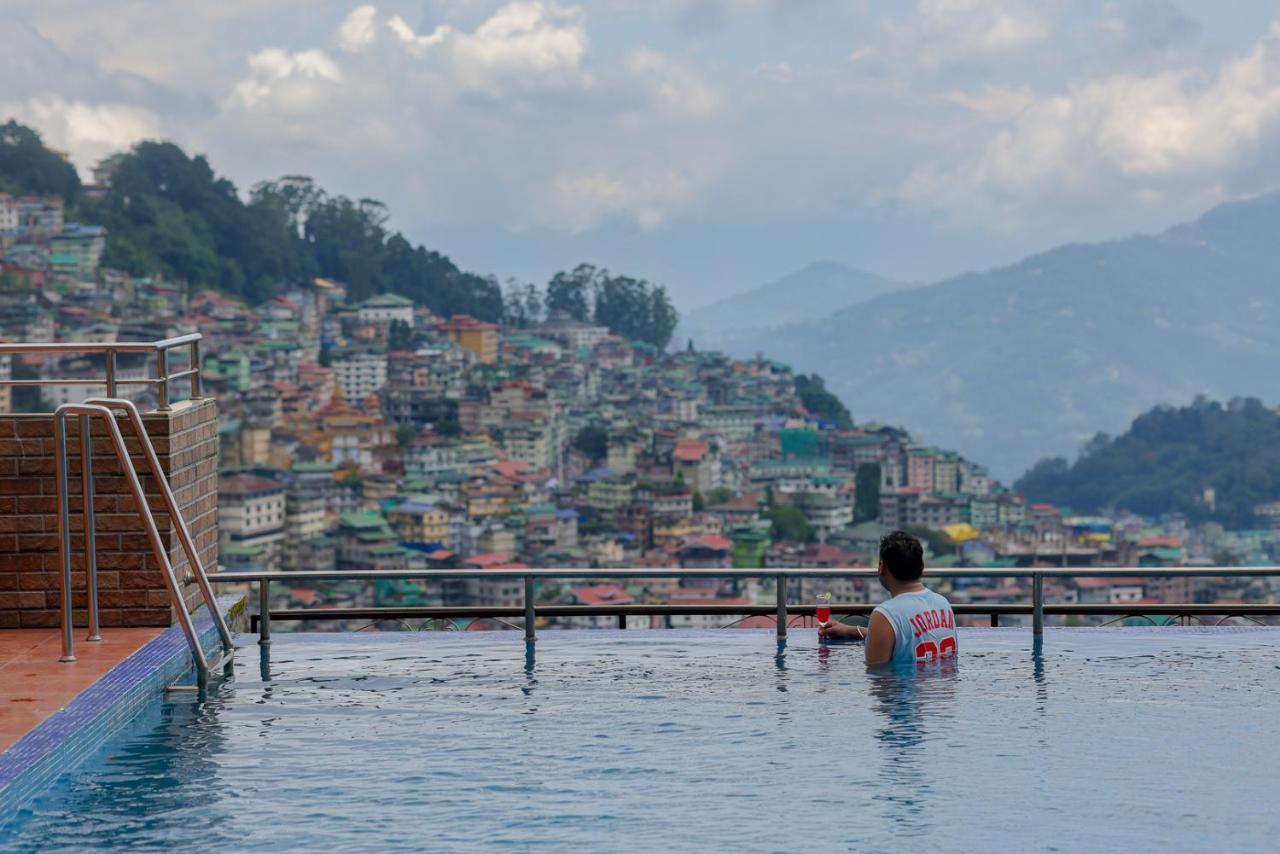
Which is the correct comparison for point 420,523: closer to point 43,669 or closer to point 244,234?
point 244,234

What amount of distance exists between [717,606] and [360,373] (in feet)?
418

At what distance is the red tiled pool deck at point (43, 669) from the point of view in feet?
20.1

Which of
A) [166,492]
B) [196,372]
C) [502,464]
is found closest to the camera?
[166,492]

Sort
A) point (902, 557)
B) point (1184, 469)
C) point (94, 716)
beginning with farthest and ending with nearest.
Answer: point (1184, 469) < point (902, 557) < point (94, 716)

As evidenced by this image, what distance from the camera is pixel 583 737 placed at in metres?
6.39

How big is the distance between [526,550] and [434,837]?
97.3 metres

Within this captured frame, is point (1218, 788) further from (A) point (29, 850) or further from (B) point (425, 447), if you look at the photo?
(B) point (425, 447)

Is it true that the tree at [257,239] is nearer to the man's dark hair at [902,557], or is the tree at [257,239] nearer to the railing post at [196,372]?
the railing post at [196,372]

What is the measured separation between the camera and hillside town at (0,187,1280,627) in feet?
323

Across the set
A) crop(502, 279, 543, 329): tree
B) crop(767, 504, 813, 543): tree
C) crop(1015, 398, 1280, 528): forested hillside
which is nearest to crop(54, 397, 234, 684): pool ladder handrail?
crop(767, 504, 813, 543): tree

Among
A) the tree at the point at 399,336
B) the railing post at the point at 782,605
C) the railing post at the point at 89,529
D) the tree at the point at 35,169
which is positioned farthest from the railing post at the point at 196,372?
the tree at the point at 399,336

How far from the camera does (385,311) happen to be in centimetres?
Result: 13950

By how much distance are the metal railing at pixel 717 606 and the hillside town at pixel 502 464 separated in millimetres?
71704

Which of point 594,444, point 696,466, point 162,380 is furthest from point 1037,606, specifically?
point 594,444
